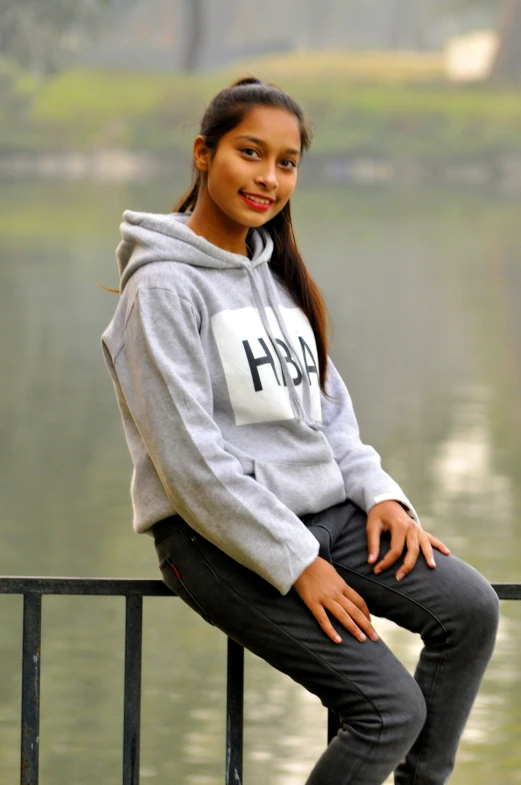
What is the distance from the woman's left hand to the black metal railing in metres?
0.08

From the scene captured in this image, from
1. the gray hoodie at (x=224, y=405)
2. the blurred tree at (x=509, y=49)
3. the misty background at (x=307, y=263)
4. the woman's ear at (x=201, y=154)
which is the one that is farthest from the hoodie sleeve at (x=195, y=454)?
the blurred tree at (x=509, y=49)

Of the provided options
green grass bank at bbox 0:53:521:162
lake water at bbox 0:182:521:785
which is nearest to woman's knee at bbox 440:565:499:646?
lake water at bbox 0:182:521:785

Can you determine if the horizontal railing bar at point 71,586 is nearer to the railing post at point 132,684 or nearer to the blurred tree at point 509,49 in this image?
the railing post at point 132,684

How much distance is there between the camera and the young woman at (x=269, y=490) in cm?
135

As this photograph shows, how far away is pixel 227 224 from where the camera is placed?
1572 mm

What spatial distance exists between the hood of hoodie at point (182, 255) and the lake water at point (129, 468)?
196cm

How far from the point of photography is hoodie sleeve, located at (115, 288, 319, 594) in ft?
4.46

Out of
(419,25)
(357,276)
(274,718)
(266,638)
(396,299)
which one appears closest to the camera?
(266,638)

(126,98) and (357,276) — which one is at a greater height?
(126,98)

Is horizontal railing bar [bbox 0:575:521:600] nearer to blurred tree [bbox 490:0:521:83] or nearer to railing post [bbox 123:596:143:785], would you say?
railing post [bbox 123:596:143:785]

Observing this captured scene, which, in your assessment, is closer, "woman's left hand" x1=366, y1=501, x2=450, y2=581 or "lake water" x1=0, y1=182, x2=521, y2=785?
"woman's left hand" x1=366, y1=501, x2=450, y2=581

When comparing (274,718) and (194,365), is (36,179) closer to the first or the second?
(274,718)

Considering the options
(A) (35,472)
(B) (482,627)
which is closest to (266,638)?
(B) (482,627)

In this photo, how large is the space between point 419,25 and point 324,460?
3383 cm
